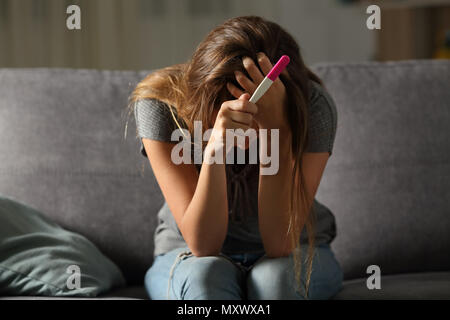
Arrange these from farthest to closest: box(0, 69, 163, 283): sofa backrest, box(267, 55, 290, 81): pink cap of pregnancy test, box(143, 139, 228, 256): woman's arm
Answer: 1. box(0, 69, 163, 283): sofa backrest
2. box(143, 139, 228, 256): woman's arm
3. box(267, 55, 290, 81): pink cap of pregnancy test

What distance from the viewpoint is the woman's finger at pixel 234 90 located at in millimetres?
875

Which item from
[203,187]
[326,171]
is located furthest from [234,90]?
[326,171]

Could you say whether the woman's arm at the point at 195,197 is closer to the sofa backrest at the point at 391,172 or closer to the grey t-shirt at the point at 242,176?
the grey t-shirt at the point at 242,176

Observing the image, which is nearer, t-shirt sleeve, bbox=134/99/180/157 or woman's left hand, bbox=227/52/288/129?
woman's left hand, bbox=227/52/288/129

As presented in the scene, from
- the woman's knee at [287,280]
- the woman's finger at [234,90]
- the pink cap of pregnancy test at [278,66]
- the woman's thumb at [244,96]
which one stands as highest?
the pink cap of pregnancy test at [278,66]

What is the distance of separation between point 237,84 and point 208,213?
214 mm

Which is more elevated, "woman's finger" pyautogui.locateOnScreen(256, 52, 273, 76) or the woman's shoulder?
"woman's finger" pyautogui.locateOnScreen(256, 52, 273, 76)

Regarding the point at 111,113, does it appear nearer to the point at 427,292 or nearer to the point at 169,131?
the point at 169,131

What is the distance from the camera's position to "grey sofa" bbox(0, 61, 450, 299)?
3.84ft

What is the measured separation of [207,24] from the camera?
2301mm

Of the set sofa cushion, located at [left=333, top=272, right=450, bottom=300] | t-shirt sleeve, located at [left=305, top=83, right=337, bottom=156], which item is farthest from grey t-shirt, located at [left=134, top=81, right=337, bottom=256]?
sofa cushion, located at [left=333, top=272, right=450, bottom=300]

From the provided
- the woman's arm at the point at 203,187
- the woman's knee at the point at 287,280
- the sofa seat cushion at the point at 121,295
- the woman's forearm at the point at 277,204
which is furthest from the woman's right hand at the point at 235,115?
the sofa seat cushion at the point at 121,295

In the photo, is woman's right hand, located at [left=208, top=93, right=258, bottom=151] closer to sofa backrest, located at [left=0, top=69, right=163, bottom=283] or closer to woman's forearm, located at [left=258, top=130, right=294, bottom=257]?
woman's forearm, located at [left=258, top=130, right=294, bottom=257]

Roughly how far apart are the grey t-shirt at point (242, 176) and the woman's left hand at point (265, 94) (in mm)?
80
